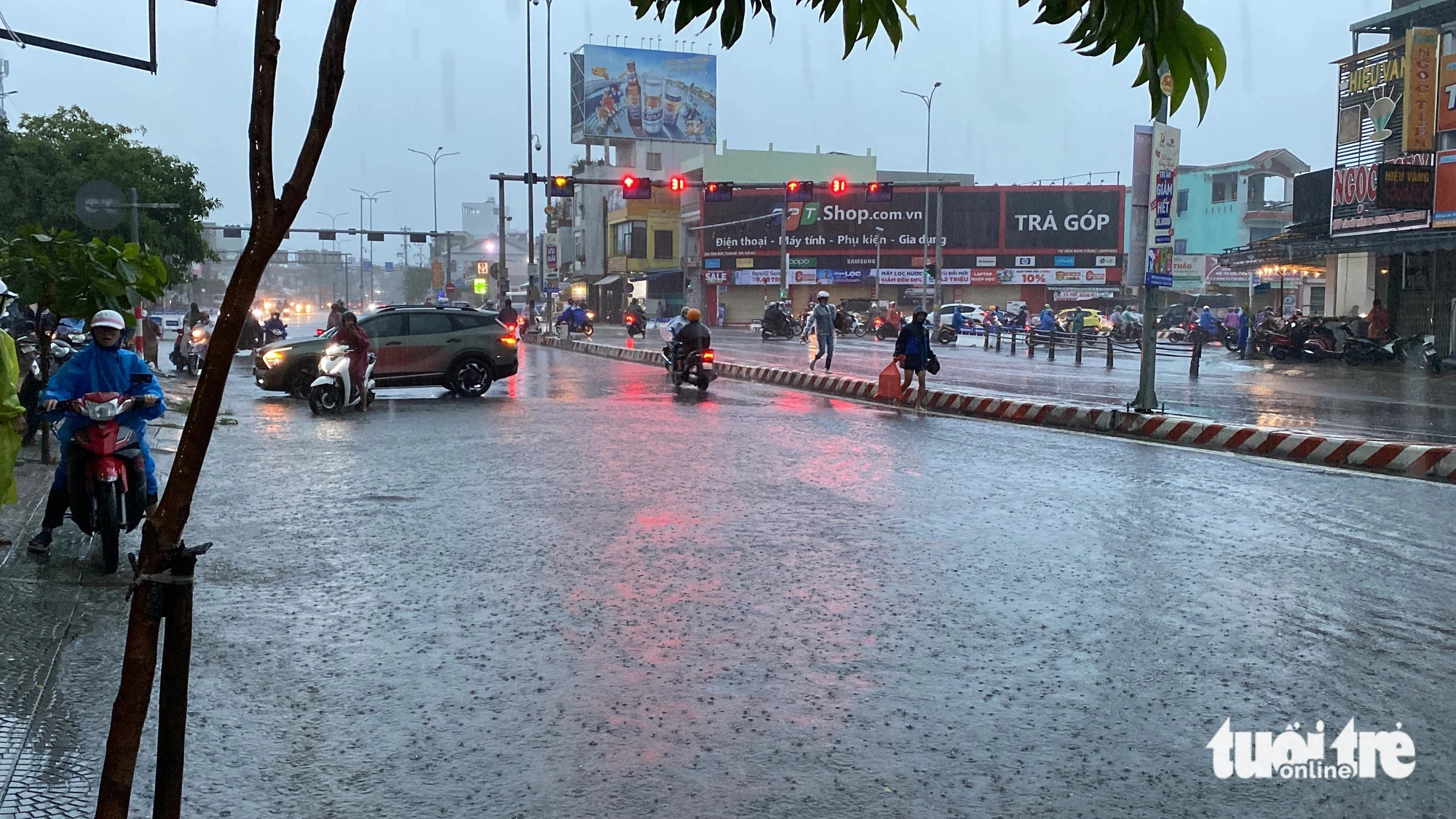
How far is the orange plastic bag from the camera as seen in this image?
21.3m

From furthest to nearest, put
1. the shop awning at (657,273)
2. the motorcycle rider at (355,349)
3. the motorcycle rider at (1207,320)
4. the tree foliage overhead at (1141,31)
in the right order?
the shop awning at (657,273) → the motorcycle rider at (1207,320) → the motorcycle rider at (355,349) → the tree foliage overhead at (1141,31)

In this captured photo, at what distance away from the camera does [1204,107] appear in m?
2.67

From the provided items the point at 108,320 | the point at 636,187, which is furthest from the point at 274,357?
the point at 636,187

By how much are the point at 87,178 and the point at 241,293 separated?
40.9m

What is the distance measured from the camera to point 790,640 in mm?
6465

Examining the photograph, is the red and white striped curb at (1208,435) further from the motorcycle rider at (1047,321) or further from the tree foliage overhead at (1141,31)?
the motorcycle rider at (1047,321)

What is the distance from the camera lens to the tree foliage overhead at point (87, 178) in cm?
3862

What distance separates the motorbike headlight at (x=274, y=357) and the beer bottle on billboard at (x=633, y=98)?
250 ft

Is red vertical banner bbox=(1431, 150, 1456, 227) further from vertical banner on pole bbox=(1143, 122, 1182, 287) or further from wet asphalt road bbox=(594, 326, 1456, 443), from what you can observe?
vertical banner on pole bbox=(1143, 122, 1182, 287)

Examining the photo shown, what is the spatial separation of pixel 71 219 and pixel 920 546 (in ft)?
120

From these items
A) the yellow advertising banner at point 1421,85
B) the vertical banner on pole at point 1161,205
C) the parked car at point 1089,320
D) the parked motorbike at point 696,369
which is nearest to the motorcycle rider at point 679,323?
the parked motorbike at point 696,369

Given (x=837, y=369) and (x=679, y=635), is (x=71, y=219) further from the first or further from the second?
(x=679, y=635)

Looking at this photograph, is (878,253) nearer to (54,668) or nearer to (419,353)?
(419,353)

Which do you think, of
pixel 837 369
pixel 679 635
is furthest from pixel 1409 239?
pixel 679 635
